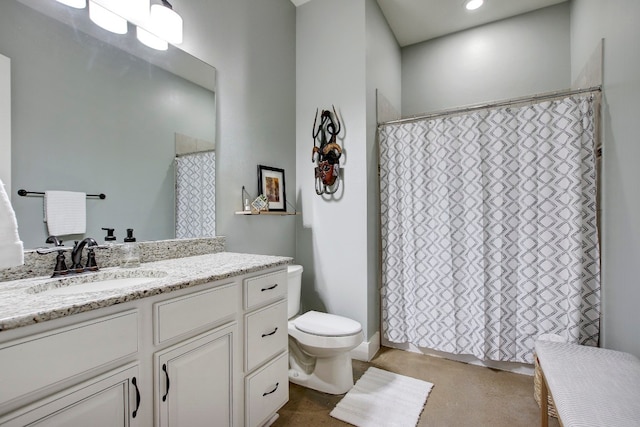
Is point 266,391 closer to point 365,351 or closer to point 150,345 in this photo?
point 150,345

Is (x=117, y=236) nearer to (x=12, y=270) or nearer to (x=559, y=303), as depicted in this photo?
(x=12, y=270)

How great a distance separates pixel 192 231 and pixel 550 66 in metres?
3.26

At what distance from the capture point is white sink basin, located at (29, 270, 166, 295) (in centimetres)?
104

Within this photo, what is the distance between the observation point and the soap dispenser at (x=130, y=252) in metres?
1.32

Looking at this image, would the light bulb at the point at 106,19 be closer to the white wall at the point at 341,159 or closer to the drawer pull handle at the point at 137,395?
the white wall at the point at 341,159

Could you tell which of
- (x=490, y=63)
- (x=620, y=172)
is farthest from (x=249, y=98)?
(x=490, y=63)

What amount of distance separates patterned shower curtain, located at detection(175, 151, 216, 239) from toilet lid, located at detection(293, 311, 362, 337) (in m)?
0.81

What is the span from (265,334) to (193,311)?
1.48 ft

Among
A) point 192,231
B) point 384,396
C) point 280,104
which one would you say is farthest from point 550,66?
point 192,231

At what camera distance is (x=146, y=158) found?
150 cm

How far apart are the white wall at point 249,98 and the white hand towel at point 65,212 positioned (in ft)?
2.33

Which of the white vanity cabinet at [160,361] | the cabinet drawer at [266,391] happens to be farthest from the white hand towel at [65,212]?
the cabinet drawer at [266,391]

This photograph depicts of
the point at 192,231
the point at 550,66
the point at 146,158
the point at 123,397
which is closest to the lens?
Result: the point at 123,397

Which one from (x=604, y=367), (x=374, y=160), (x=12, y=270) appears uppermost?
(x=374, y=160)
